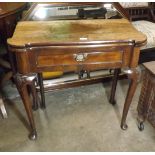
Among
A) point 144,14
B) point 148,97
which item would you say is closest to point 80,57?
point 148,97

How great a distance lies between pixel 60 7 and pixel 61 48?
581 mm

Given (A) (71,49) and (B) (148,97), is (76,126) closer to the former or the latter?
(B) (148,97)

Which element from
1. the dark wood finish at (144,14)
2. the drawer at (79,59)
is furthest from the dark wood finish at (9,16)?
the dark wood finish at (144,14)

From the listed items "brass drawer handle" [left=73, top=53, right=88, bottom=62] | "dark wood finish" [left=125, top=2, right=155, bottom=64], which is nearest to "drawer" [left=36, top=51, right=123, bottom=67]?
"brass drawer handle" [left=73, top=53, right=88, bottom=62]

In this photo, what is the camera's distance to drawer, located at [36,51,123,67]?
1047 mm

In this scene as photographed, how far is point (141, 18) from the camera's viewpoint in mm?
2107

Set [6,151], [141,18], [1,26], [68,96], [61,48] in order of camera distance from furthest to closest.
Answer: [141,18]
[68,96]
[1,26]
[6,151]
[61,48]

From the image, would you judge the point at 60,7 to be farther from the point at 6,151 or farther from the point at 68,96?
the point at 6,151

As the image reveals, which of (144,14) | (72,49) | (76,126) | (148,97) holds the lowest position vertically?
(76,126)

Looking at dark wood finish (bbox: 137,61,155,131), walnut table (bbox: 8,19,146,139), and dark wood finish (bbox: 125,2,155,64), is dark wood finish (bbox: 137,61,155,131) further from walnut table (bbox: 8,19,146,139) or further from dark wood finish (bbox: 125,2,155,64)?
dark wood finish (bbox: 125,2,155,64)

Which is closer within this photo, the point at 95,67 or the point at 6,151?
the point at 95,67

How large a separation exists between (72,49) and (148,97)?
598 millimetres

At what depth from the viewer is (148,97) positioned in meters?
1.32

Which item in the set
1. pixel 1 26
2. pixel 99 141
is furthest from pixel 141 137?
pixel 1 26
